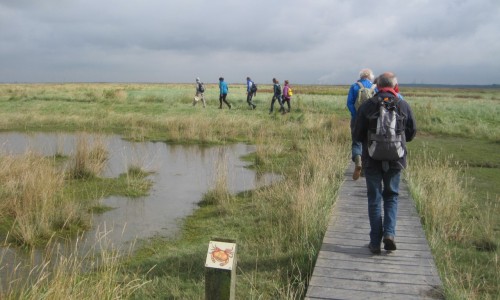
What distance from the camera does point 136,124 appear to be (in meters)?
18.5

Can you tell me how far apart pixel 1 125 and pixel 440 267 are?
1758 centimetres

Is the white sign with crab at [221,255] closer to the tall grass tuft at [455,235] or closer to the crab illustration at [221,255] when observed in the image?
the crab illustration at [221,255]

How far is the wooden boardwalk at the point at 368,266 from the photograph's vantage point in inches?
145

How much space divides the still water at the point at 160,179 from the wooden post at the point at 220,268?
1.34 m

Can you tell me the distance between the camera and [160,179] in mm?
9805

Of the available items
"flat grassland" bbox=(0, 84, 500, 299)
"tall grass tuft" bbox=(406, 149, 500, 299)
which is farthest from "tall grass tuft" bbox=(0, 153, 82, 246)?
"tall grass tuft" bbox=(406, 149, 500, 299)

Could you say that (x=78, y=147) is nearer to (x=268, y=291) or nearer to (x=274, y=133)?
(x=268, y=291)

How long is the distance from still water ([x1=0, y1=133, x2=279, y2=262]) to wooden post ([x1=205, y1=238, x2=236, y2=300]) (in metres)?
1.34

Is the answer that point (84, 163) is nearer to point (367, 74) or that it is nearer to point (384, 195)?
point (367, 74)

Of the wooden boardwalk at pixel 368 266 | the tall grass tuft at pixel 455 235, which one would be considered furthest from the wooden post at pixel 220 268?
the tall grass tuft at pixel 455 235

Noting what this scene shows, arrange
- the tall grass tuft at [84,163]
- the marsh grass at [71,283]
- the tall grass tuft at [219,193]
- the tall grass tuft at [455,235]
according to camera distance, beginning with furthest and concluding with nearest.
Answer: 1. the tall grass tuft at [84,163]
2. the tall grass tuft at [219,193]
3. the tall grass tuft at [455,235]
4. the marsh grass at [71,283]

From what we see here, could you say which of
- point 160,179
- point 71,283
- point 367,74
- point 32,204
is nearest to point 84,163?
point 160,179

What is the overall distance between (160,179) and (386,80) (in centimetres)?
658

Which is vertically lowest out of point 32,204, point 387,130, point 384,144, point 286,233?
point 286,233
